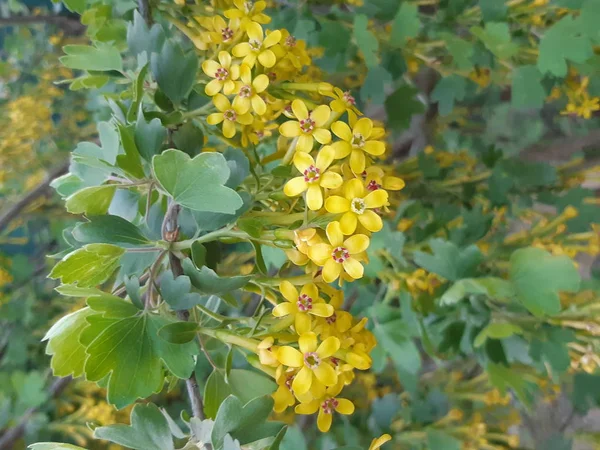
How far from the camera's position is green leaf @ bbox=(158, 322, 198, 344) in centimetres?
35

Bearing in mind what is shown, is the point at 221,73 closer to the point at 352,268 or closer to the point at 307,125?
the point at 307,125

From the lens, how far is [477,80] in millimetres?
880

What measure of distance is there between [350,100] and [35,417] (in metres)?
1.05

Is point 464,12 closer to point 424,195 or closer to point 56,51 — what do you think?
point 424,195

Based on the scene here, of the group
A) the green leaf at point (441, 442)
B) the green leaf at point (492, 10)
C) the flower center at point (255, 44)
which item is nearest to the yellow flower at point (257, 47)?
the flower center at point (255, 44)

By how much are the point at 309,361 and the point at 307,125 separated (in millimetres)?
168

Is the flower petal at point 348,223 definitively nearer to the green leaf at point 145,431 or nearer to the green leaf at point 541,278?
the green leaf at point 145,431

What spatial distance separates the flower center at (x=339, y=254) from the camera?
324 mm

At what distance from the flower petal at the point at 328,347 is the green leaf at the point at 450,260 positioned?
0.35 m

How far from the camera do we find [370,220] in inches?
13.0

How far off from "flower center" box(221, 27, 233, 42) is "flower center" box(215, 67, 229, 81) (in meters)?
0.04

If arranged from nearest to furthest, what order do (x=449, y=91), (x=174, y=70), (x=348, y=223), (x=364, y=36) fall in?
(x=348, y=223)
(x=174, y=70)
(x=364, y=36)
(x=449, y=91)

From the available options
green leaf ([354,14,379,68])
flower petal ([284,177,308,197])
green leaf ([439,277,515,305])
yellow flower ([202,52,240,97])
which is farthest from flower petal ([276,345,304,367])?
green leaf ([354,14,379,68])

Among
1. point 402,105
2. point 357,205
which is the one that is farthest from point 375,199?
point 402,105
